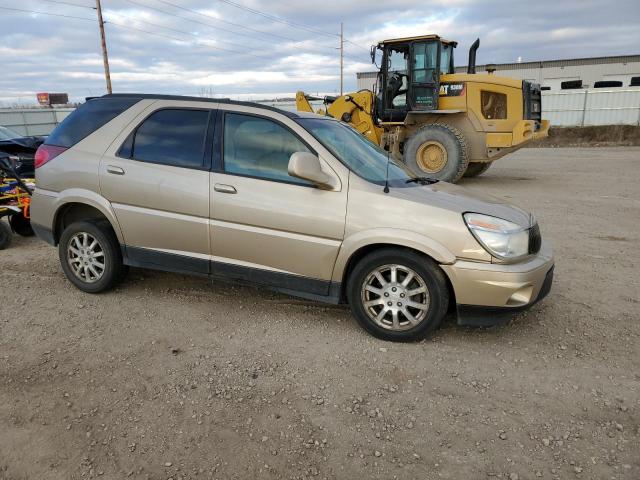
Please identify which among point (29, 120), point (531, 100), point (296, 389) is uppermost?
point (29, 120)

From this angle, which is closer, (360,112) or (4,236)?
(4,236)

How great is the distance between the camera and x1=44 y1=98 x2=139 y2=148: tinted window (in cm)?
444

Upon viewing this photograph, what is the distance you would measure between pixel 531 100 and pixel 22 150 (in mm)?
11206

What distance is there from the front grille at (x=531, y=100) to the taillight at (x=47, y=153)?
10178mm

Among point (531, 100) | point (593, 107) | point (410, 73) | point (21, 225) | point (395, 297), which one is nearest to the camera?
point (395, 297)

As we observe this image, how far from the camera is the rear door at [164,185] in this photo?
3.99 m

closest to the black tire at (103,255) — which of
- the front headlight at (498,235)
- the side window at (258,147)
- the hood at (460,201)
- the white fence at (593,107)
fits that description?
the side window at (258,147)

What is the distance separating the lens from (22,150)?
8.91 m

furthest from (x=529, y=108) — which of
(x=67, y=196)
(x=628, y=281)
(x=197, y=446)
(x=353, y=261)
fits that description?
(x=197, y=446)

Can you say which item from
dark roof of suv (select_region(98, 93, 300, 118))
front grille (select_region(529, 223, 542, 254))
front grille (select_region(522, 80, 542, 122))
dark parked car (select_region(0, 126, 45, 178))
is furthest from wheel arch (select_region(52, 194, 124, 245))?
front grille (select_region(522, 80, 542, 122))

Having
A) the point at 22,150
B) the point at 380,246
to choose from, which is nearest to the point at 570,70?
the point at 22,150

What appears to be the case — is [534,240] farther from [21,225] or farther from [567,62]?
[567,62]

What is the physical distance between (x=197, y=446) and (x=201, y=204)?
6.52ft

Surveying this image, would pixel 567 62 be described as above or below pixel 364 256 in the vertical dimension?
above
